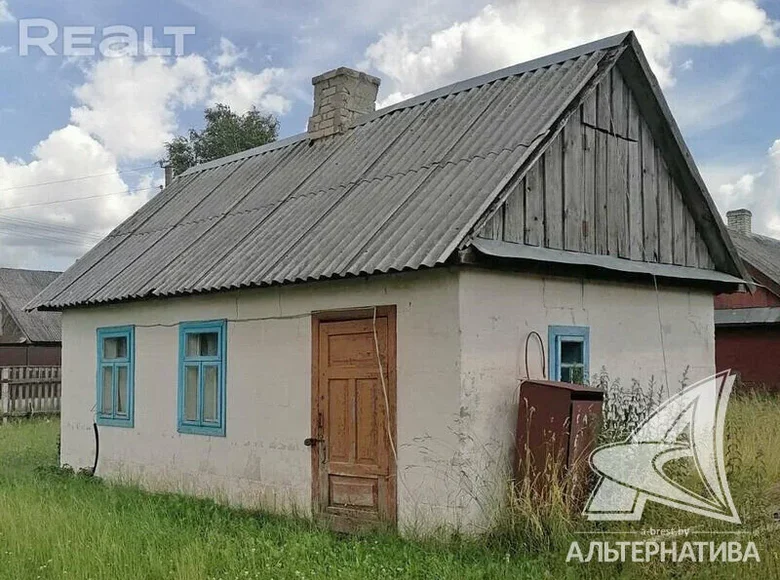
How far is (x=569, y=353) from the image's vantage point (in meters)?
8.91

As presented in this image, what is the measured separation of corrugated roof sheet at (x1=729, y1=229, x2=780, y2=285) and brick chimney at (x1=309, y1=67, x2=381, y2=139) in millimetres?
11342

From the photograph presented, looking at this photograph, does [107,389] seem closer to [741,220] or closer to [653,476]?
[653,476]

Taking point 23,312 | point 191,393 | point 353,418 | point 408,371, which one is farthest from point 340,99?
point 23,312

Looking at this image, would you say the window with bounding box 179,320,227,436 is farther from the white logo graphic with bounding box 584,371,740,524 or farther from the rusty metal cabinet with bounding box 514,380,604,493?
the white logo graphic with bounding box 584,371,740,524

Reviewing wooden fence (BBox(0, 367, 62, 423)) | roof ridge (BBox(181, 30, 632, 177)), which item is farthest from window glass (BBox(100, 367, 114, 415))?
wooden fence (BBox(0, 367, 62, 423))

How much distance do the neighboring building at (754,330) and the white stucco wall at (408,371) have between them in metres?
10.5

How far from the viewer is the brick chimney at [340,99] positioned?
42.0 ft

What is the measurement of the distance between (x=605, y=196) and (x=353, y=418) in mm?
3822

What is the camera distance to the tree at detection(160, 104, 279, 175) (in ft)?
109

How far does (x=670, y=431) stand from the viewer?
8.76 meters

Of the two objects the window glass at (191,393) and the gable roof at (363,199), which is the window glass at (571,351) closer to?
the gable roof at (363,199)

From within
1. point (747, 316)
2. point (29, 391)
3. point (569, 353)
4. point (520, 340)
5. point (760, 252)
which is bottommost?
point (29, 391)

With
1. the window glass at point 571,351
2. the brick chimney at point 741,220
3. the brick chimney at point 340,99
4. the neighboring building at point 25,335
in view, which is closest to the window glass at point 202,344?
the brick chimney at point 340,99

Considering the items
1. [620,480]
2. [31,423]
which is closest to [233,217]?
[620,480]
